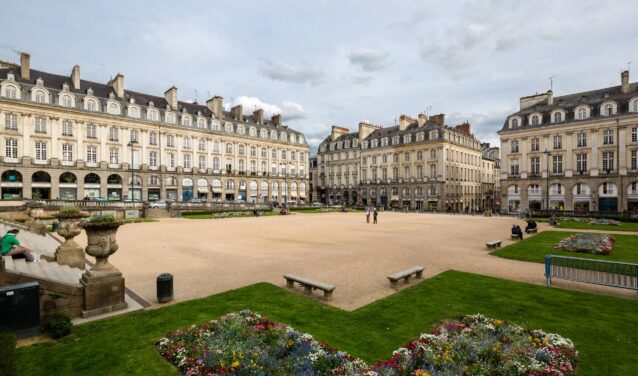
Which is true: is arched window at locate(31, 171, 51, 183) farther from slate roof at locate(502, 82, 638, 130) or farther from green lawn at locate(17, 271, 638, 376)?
slate roof at locate(502, 82, 638, 130)

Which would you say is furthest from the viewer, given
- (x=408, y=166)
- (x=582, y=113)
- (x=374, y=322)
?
(x=408, y=166)

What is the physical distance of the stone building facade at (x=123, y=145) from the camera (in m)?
47.9

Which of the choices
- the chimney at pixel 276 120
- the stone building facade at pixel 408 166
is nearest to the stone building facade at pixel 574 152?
the stone building facade at pixel 408 166

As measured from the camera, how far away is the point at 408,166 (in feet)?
239

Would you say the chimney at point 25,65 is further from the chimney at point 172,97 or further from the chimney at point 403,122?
the chimney at point 403,122

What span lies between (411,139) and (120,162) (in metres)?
58.5

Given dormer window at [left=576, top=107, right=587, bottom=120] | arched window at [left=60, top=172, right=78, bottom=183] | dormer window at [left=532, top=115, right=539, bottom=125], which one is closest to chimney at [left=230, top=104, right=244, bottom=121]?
arched window at [left=60, top=172, right=78, bottom=183]

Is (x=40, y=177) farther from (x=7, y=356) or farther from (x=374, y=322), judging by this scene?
(x=374, y=322)

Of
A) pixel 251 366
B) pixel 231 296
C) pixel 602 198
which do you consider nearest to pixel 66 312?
pixel 231 296

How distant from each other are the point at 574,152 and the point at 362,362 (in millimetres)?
61299

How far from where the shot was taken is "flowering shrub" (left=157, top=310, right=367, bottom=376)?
558 cm

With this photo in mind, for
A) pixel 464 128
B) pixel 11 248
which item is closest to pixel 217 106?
pixel 464 128

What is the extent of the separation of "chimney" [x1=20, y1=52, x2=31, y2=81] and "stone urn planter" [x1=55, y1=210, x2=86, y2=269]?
53.4 m

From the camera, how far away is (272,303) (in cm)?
945
